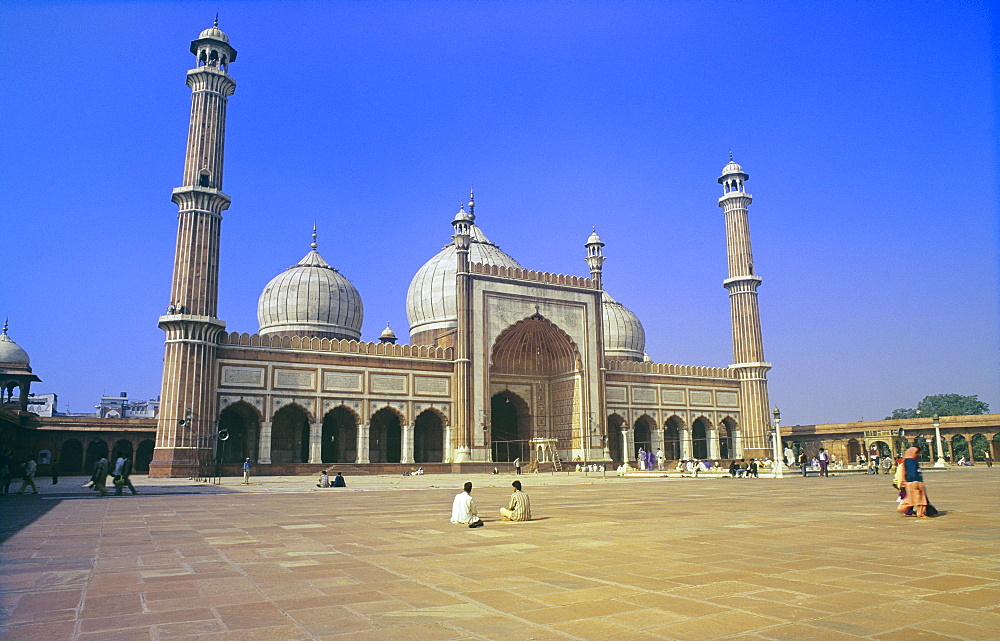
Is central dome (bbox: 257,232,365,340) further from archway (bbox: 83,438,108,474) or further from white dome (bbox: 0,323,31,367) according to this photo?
white dome (bbox: 0,323,31,367)

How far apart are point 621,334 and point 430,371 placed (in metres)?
17.6

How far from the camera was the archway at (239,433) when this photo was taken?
27.6 metres

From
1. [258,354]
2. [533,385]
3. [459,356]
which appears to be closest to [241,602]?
[258,354]

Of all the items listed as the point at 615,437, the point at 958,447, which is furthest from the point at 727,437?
the point at 958,447

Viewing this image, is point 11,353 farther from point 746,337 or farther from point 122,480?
point 746,337

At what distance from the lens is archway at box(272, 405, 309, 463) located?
97.1 feet

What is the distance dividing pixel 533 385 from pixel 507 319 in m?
4.73

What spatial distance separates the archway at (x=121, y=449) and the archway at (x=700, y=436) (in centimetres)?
2939

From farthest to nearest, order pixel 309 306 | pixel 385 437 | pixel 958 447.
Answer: pixel 958 447 → pixel 309 306 → pixel 385 437

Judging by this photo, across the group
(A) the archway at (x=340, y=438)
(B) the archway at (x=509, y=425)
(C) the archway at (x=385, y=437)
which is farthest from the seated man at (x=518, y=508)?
(B) the archway at (x=509, y=425)

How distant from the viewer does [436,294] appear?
126ft

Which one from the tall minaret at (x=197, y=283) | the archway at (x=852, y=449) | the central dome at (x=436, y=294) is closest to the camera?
the tall minaret at (x=197, y=283)

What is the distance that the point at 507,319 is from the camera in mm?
32938

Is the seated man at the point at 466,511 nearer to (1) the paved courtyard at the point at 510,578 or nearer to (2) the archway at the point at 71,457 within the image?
(1) the paved courtyard at the point at 510,578
